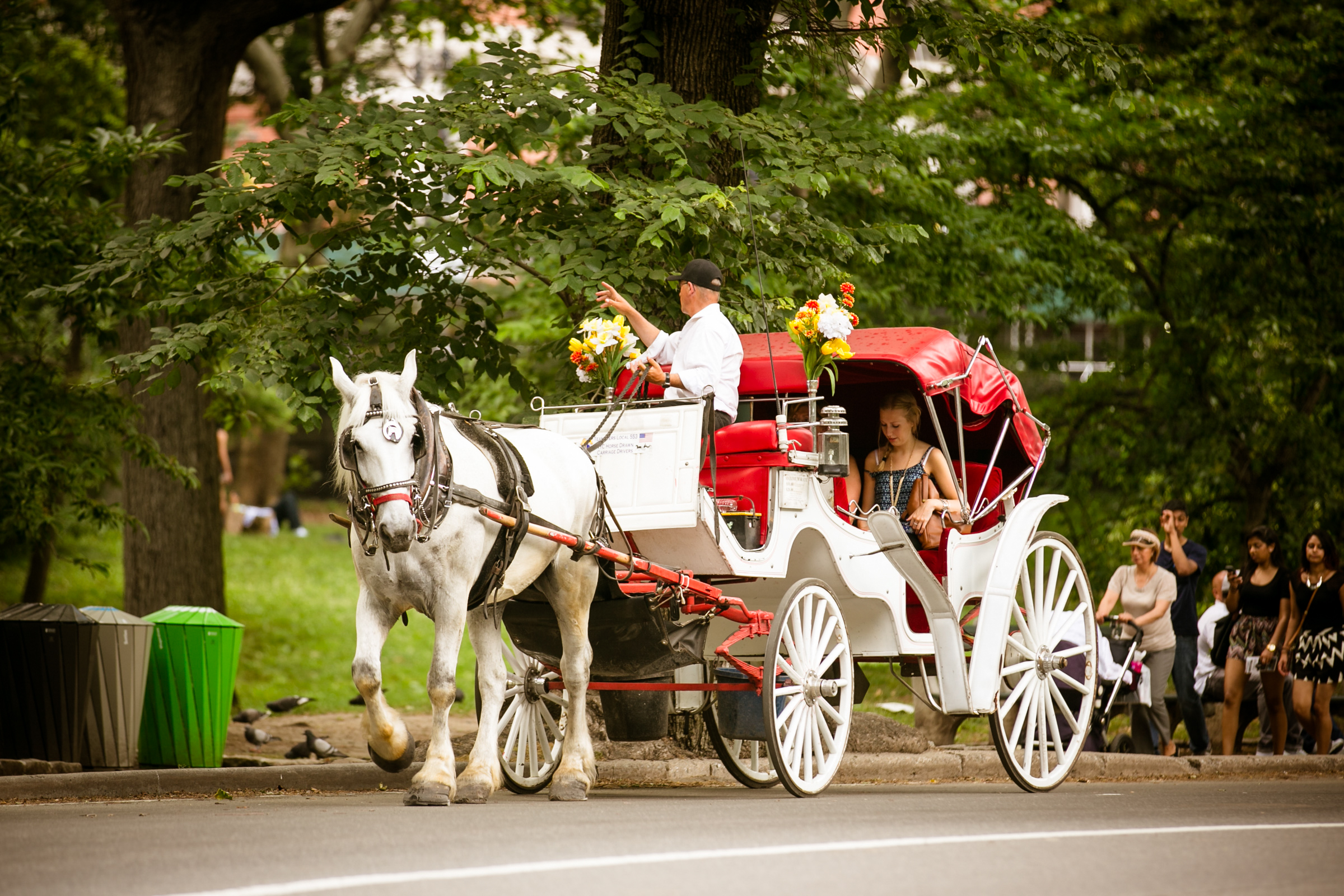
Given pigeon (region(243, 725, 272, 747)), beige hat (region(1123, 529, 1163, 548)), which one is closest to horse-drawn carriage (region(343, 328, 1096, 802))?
beige hat (region(1123, 529, 1163, 548))

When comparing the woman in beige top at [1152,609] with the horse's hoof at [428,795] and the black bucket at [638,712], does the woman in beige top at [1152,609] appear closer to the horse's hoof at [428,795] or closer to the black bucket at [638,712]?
the black bucket at [638,712]

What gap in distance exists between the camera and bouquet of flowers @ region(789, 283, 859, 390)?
8.97m

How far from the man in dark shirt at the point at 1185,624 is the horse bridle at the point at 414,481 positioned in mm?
8459

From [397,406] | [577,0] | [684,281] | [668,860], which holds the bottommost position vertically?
[668,860]

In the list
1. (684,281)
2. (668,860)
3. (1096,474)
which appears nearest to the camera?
(668,860)

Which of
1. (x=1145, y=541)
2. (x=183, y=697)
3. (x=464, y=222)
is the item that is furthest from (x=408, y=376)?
(x=1145, y=541)

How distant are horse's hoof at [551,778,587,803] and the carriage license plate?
193 cm

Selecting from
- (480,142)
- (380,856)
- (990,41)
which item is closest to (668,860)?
(380,856)

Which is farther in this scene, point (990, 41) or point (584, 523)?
point (990, 41)

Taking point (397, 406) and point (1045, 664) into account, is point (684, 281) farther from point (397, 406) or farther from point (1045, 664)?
point (1045, 664)

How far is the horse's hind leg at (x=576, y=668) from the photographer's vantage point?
8.57 meters

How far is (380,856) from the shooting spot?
567cm

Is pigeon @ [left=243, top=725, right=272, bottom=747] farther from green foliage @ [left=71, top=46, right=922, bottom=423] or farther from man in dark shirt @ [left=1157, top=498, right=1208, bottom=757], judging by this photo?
man in dark shirt @ [left=1157, top=498, right=1208, bottom=757]

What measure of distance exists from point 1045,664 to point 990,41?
15.7 ft
